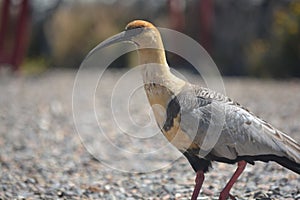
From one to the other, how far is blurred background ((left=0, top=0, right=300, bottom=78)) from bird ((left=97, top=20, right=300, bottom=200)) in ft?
46.0

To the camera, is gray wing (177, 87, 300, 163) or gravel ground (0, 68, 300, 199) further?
gravel ground (0, 68, 300, 199)

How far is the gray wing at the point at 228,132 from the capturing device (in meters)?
4.51

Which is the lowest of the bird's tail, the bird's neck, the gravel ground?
the gravel ground

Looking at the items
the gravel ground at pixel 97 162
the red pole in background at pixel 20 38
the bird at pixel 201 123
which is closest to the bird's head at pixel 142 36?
the bird at pixel 201 123

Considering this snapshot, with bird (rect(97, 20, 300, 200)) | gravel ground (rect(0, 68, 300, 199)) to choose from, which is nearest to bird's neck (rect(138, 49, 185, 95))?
bird (rect(97, 20, 300, 200))

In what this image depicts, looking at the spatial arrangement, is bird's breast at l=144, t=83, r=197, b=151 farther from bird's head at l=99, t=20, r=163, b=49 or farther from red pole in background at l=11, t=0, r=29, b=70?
red pole in background at l=11, t=0, r=29, b=70

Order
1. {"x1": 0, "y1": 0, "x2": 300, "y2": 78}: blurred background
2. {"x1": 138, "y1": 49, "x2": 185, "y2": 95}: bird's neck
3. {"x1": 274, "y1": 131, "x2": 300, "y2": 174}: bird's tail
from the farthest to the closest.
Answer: {"x1": 0, "y1": 0, "x2": 300, "y2": 78}: blurred background → {"x1": 138, "y1": 49, "x2": 185, "y2": 95}: bird's neck → {"x1": 274, "y1": 131, "x2": 300, "y2": 174}: bird's tail

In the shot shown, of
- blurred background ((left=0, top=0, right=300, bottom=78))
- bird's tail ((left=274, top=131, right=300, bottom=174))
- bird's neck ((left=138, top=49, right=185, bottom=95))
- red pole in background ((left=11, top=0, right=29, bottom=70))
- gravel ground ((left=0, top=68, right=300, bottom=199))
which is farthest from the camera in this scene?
red pole in background ((left=11, top=0, right=29, bottom=70))

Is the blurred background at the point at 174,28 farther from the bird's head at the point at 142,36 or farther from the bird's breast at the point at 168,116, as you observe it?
the bird's breast at the point at 168,116

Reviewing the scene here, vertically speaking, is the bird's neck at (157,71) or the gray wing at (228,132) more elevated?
the bird's neck at (157,71)

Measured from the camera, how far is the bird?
452 centimetres

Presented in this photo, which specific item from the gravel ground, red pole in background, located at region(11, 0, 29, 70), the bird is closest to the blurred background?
red pole in background, located at region(11, 0, 29, 70)

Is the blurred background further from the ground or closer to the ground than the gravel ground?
further from the ground

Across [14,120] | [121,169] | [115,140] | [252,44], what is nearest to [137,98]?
[14,120]
